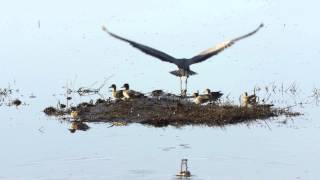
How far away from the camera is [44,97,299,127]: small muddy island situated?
19.7 metres

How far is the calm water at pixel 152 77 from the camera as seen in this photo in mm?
15523

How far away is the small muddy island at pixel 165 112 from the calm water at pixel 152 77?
1.46 ft

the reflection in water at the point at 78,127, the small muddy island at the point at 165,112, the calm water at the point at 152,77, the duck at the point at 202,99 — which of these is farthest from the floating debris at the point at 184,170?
the duck at the point at 202,99

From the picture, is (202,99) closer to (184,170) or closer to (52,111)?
(52,111)

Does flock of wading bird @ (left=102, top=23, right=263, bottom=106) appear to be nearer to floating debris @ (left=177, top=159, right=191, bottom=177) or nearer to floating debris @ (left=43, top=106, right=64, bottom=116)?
floating debris @ (left=43, top=106, right=64, bottom=116)

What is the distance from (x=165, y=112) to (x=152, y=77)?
7.57m

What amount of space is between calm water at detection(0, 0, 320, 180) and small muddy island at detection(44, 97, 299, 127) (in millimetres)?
445

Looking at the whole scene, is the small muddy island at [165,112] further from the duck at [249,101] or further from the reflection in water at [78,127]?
the reflection in water at [78,127]

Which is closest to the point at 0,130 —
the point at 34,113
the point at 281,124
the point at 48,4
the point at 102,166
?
the point at 34,113

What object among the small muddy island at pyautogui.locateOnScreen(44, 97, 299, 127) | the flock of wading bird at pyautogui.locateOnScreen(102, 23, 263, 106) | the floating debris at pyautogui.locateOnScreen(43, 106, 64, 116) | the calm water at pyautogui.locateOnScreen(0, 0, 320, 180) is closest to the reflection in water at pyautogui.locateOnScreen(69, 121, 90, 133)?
the calm water at pyautogui.locateOnScreen(0, 0, 320, 180)

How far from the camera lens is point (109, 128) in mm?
19312

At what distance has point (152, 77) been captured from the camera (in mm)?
27812

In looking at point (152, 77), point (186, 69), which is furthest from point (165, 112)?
point (152, 77)

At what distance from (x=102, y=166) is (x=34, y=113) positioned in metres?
6.96
